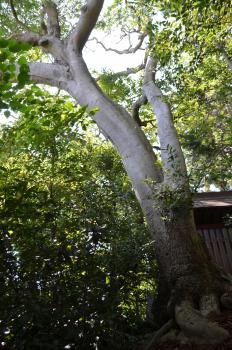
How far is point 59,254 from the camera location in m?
3.50

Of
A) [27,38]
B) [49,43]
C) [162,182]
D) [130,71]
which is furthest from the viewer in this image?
[130,71]

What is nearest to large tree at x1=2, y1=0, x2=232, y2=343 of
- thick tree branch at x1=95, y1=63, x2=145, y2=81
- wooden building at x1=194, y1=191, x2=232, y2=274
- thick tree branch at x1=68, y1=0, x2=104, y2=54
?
thick tree branch at x1=68, y1=0, x2=104, y2=54

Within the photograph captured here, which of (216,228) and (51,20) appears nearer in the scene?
(51,20)

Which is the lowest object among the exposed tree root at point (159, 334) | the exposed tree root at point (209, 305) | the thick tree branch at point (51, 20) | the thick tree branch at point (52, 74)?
the exposed tree root at point (159, 334)

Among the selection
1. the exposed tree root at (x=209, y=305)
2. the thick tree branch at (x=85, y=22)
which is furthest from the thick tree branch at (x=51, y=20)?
the exposed tree root at (x=209, y=305)

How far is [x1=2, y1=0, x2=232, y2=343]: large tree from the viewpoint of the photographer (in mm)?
4184

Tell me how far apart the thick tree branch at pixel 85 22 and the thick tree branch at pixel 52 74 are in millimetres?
583

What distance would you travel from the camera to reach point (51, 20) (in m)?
8.30

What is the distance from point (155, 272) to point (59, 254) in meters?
1.94

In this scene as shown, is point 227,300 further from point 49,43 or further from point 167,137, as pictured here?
→ point 49,43

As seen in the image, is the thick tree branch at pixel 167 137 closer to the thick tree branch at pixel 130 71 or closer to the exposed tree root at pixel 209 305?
the exposed tree root at pixel 209 305

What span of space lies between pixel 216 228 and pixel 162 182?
4589mm

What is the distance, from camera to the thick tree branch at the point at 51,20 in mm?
8077

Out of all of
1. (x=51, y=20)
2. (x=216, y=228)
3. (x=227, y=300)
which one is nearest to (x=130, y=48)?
(x=51, y=20)
